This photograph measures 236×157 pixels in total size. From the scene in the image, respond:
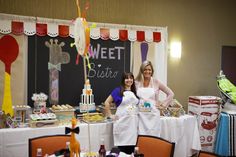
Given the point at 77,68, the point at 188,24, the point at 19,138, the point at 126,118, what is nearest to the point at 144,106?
the point at 126,118

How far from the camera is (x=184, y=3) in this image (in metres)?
4.46

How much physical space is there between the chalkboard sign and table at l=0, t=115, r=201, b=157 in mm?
708

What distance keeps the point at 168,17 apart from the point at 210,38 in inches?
35.9

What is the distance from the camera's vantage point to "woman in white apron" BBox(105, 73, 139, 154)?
3.16m

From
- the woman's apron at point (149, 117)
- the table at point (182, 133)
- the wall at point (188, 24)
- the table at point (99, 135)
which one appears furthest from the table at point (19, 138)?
the wall at point (188, 24)

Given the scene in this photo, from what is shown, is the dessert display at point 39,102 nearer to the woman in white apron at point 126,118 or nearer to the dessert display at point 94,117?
the dessert display at point 94,117

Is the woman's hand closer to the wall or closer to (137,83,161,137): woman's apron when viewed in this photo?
(137,83,161,137): woman's apron

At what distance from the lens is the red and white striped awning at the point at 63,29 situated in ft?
11.0

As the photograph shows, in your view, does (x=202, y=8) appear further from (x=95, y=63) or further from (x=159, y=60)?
(x=95, y=63)

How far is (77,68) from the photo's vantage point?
3.79 meters

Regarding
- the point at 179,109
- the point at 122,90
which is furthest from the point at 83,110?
the point at 179,109

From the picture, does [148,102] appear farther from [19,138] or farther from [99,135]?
[19,138]

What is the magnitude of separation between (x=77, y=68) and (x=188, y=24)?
203 cm

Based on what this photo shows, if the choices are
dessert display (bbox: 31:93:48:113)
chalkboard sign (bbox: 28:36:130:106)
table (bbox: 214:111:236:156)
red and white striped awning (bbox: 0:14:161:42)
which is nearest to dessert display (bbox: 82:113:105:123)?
dessert display (bbox: 31:93:48:113)
